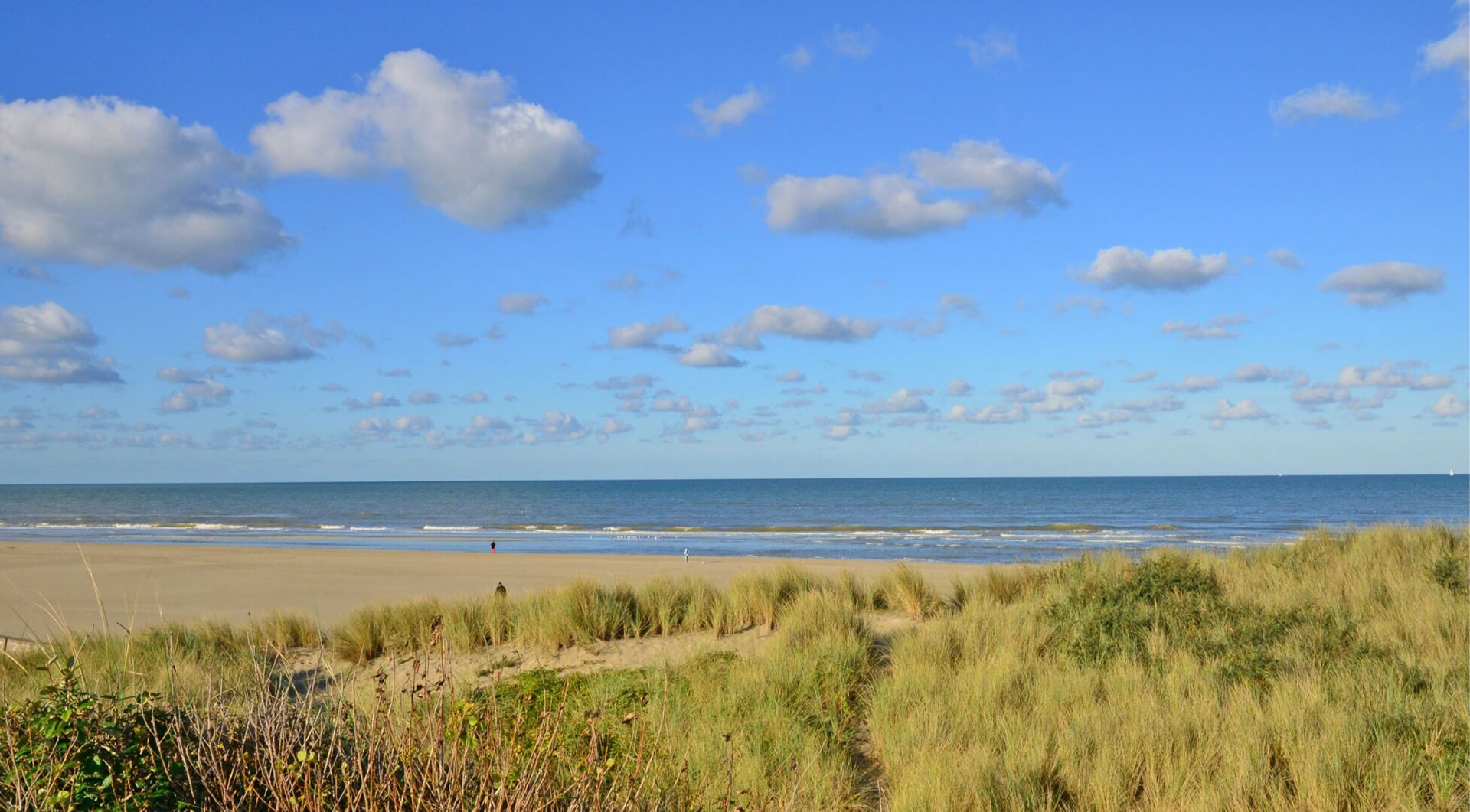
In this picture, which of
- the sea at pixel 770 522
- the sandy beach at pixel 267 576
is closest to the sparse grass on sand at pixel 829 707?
the sandy beach at pixel 267 576

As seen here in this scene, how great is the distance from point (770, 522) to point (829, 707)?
51.8 meters

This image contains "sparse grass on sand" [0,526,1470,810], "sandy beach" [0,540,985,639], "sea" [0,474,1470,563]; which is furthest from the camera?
"sea" [0,474,1470,563]

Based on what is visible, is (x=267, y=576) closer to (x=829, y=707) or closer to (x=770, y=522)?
(x=829, y=707)

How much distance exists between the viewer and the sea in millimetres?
36875

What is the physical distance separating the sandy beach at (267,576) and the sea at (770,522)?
462 centimetres

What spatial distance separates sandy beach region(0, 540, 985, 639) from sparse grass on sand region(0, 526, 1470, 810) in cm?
387

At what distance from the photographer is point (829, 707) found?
23.2 ft

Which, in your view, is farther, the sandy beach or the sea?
the sea

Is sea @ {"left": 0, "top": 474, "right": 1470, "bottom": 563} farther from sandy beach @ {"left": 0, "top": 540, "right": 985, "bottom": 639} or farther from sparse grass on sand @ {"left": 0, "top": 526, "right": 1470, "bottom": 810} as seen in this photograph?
sparse grass on sand @ {"left": 0, "top": 526, "right": 1470, "bottom": 810}

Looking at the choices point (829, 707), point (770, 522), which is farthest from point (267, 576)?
point (770, 522)

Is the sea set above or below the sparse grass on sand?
below

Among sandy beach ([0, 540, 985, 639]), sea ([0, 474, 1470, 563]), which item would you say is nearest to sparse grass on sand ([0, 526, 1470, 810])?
sandy beach ([0, 540, 985, 639])

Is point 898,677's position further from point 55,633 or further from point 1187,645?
point 55,633

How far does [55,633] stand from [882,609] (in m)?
10.2
